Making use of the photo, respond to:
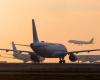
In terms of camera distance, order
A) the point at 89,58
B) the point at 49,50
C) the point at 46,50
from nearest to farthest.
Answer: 1. the point at 46,50
2. the point at 49,50
3. the point at 89,58

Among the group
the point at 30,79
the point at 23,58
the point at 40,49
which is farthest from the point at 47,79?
the point at 23,58

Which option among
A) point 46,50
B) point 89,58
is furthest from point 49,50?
point 89,58

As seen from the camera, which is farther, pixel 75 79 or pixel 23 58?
pixel 23 58

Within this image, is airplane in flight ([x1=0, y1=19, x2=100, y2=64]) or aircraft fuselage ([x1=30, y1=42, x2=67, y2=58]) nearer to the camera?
airplane in flight ([x1=0, y1=19, x2=100, y2=64])

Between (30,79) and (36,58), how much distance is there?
248 ft

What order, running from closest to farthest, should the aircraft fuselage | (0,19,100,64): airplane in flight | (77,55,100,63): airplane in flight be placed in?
(0,19,100,64): airplane in flight < the aircraft fuselage < (77,55,100,63): airplane in flight

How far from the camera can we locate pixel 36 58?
389 feet

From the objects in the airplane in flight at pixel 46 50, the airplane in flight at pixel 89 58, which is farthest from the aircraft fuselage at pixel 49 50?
the airplane in flight at pixel 89 58

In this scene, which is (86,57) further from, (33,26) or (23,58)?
(33,26)

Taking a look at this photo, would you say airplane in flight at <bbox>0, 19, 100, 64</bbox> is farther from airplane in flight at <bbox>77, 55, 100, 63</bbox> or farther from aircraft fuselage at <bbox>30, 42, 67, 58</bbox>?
airplane in flight at <bbox>77, 55, 100, 63</bbox>

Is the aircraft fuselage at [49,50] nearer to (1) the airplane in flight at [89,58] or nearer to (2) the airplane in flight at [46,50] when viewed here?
(2) the airplane in flight at [46,50]

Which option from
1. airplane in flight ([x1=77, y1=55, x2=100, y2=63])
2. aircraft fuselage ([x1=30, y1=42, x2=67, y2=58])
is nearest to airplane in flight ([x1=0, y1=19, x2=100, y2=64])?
aircraft fuselage ([x1=30, y1=42, x2=67, y2=58])

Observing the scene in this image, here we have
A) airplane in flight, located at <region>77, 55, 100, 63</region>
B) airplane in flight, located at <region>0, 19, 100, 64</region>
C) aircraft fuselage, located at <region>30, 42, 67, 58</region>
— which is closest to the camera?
airplane in flight, located at <region>0, 19, 100, 64</region>

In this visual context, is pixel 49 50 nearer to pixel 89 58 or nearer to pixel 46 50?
pixel 46 50
